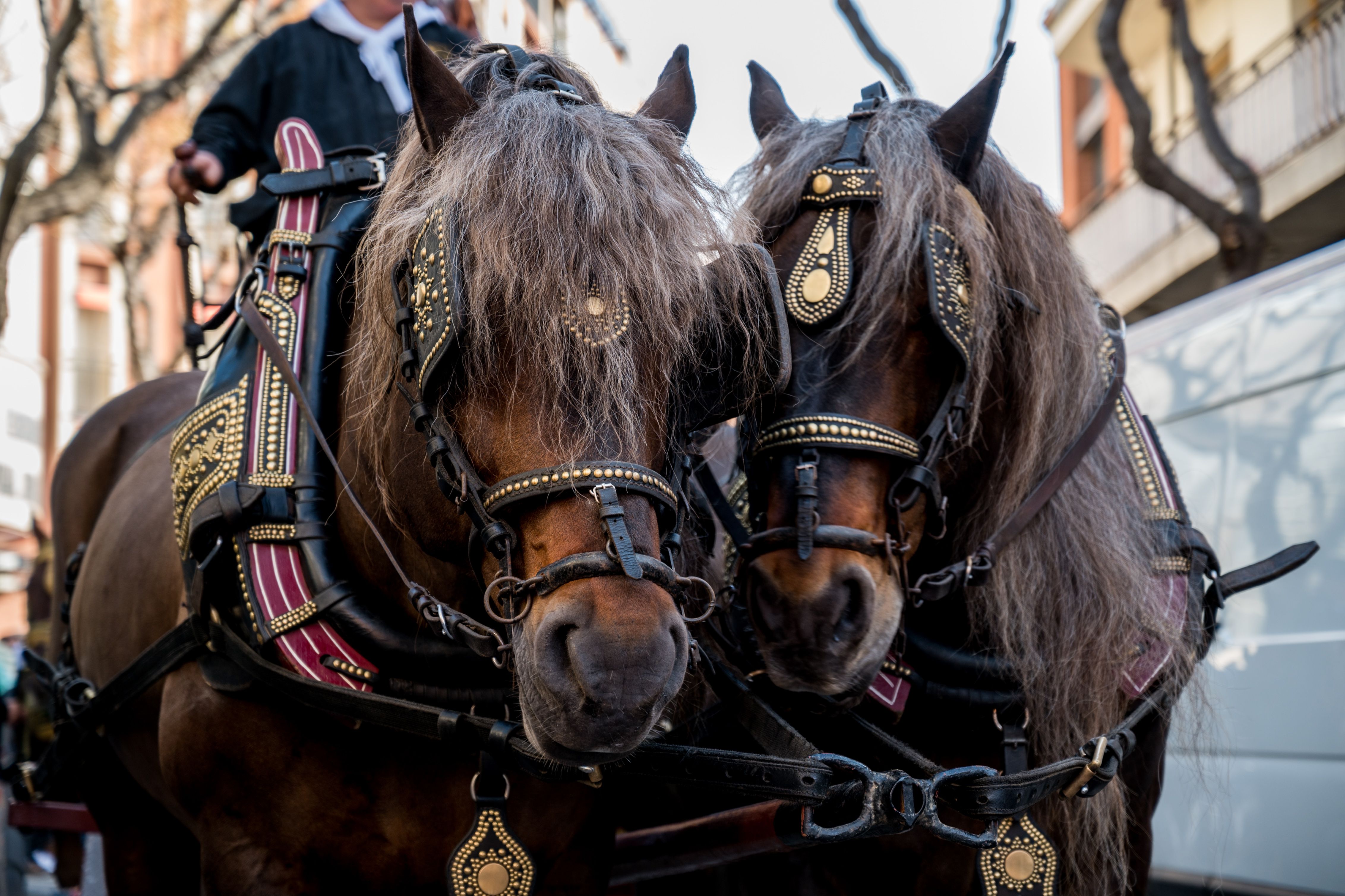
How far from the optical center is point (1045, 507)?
259 cm

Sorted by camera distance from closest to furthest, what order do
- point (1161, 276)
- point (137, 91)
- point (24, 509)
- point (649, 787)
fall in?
1. point (649, 787)
2. point (137, 91)
3. point (1161, 276)
4. point (24, 509)

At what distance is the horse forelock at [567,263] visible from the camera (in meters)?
1.82

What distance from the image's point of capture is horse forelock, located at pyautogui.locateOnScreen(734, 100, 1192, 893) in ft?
8.24

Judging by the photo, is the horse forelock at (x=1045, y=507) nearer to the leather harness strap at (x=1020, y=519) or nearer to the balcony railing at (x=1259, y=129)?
the leather harness strap at (x=1020, y=519)

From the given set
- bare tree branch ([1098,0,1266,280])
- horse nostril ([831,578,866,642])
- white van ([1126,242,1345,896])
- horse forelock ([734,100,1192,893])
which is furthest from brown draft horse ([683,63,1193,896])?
bare tree branch ([1098,0,1266,280])

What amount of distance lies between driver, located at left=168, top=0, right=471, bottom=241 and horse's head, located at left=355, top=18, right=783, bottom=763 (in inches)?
66.8

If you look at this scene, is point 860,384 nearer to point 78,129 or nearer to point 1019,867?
point 1019,867

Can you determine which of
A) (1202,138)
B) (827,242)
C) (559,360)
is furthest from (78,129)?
(1202,138)

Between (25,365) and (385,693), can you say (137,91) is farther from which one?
(385,693)

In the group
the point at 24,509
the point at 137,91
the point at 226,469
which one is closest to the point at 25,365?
the point at 24,509

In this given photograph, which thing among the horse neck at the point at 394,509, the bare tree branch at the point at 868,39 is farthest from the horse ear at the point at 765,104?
the bare tree branch at the point at 868,39

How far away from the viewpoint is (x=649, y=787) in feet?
9.30

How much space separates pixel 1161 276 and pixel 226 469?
12.1 meters

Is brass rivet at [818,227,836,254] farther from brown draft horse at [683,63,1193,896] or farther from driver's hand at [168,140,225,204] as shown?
driver's hand at [168,140,225,204]
